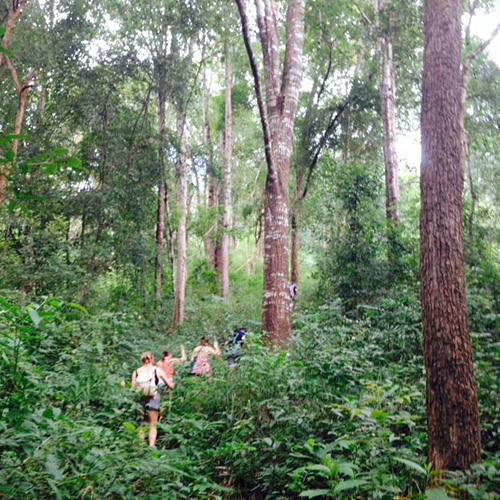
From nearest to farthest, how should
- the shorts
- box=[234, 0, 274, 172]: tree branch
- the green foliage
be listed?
the shorts, box=[234, 0, 274, 172]: tree branch, the green foliage

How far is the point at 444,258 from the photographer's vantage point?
4500 mm

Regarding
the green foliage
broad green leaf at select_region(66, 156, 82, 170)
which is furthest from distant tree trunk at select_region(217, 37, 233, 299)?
broad green leaf at select_region(66, 156, 82, 170)

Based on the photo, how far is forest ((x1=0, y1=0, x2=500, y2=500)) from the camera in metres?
3.92

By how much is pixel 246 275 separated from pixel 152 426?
2129cm

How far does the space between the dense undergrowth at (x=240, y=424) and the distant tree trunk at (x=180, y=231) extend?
21.5 feet

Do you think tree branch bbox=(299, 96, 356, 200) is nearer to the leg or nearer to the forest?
the forest

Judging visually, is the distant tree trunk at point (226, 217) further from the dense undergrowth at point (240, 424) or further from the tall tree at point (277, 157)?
the dense undergrowth at point (240, 424)

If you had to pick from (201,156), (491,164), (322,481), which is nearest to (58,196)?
(201,156)

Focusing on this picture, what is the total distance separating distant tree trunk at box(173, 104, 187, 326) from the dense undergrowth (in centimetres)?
655

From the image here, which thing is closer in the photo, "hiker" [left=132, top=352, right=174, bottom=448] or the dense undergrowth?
the dense undergrowth

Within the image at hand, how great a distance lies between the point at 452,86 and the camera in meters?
4.88

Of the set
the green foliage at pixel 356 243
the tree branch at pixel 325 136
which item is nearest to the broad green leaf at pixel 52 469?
the green foliage at pixel 356 243

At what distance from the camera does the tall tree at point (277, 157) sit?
9273 millimetres

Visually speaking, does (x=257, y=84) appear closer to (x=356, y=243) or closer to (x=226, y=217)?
(x=356, y=243)
